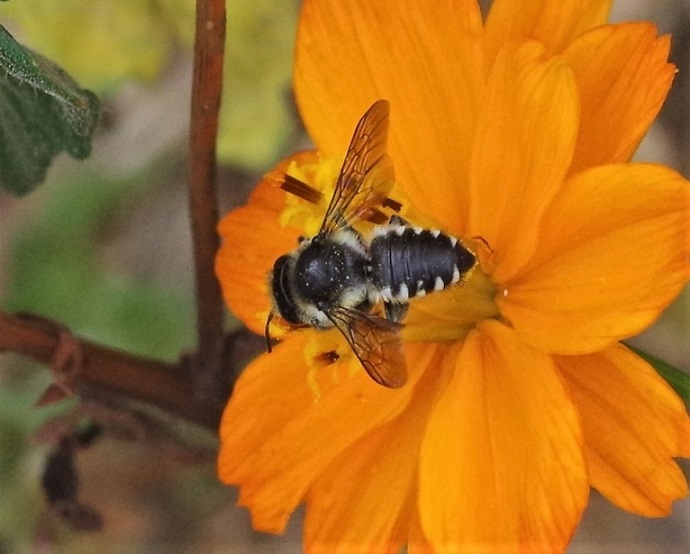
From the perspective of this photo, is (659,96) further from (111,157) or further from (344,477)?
(111,157)

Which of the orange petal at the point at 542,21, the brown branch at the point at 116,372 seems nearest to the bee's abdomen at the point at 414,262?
the orange petal at the point at 542,21

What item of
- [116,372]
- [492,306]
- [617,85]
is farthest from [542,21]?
[116,372]

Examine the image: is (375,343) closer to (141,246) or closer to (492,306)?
(492,306)

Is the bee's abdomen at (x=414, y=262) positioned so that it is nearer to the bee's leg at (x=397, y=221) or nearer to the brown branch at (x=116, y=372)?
the bee's leg at (x=397, y=221)

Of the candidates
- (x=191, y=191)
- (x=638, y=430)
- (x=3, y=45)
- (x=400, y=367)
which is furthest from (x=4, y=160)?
(x=638, y=430)

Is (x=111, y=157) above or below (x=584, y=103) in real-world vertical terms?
below

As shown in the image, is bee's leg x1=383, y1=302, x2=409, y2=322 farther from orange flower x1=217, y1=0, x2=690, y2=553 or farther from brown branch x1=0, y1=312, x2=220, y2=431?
brown branch x1=0, y1=312, x2=220, y2=431
